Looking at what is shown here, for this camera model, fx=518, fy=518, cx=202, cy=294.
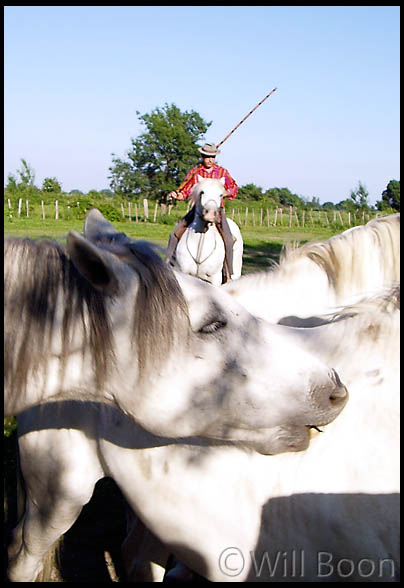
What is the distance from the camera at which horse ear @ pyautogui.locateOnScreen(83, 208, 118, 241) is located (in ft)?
6.78

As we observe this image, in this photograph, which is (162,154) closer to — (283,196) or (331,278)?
(283,196)

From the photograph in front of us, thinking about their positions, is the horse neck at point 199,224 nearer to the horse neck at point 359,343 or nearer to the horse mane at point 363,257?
the horse mane at point 363,257

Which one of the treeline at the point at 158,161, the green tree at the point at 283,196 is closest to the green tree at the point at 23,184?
the treeline at the point at 158,161

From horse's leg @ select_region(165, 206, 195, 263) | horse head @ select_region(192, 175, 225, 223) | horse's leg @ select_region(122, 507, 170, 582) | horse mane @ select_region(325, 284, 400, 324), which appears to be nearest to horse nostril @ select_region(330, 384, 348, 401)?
horse mane @ select_region(325, 284, 400, 324)

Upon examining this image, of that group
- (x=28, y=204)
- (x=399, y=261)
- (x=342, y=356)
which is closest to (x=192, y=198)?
(x=399, y=261)

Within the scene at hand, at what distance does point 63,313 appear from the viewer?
1713mm

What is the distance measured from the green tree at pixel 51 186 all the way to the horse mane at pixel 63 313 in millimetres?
48820

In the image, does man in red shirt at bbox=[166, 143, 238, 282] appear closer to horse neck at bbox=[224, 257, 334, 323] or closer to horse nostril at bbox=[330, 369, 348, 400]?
horse neck at bbox=[224, 257, 334, 323]

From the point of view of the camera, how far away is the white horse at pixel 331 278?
107 inches

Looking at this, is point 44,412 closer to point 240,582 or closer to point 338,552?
point 240,582

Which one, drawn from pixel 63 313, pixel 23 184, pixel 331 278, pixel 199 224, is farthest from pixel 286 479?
pixel 23 184

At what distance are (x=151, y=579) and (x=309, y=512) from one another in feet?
5.60

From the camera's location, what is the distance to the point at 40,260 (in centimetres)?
173

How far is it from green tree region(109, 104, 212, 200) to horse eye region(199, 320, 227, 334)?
4713 cm
